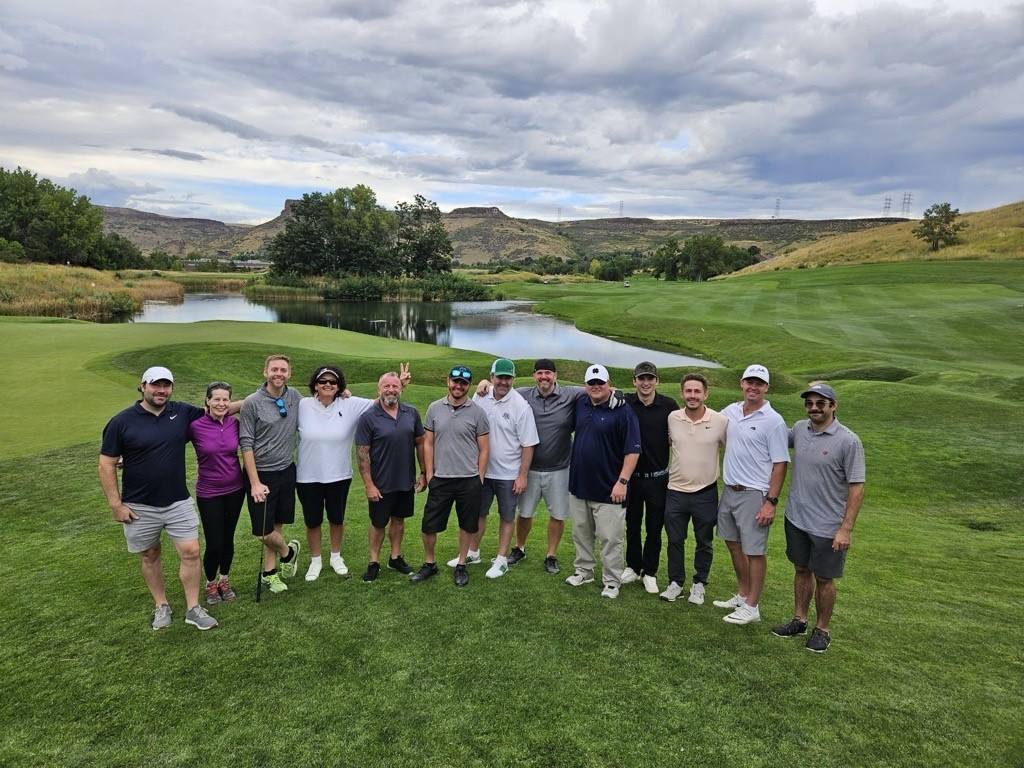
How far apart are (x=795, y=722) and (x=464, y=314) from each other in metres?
61.1

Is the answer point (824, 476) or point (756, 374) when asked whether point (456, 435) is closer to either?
point (756, 374)

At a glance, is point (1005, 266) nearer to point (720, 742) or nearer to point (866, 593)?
point (866, 593)

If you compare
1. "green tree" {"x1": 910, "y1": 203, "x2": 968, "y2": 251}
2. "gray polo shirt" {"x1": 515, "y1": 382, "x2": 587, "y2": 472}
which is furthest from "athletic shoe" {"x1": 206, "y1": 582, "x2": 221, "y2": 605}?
"green tree" {"x1": 910, "y1": 203, "x2": 968, "y2": 251}

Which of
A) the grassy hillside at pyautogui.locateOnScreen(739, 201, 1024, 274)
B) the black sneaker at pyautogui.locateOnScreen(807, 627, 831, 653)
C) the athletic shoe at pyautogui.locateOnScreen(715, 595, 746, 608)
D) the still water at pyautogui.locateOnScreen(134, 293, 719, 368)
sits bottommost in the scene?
the still water at pyautogui.locateOnScreen(134, 293, 719, 368)

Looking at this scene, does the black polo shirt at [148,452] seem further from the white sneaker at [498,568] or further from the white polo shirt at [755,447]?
the white polo shirt at [755,447]

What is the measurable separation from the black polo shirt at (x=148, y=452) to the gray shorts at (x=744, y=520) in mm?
5219

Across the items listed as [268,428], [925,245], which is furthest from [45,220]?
[925,245]

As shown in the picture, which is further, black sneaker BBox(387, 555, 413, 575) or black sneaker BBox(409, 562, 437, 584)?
black sneaker BBox(387, 555, 413, 575)

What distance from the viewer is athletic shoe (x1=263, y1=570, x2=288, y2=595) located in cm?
586

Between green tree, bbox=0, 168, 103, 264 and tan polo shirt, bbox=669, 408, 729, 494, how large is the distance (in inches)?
3497

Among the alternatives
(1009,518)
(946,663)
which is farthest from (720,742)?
(1009,518)

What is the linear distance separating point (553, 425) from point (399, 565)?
7.73 feet

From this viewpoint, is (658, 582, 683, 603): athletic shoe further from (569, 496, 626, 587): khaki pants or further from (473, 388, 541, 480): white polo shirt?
(473, 388, 541, 480): white polo shirt

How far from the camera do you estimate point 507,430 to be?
6.43 meters
